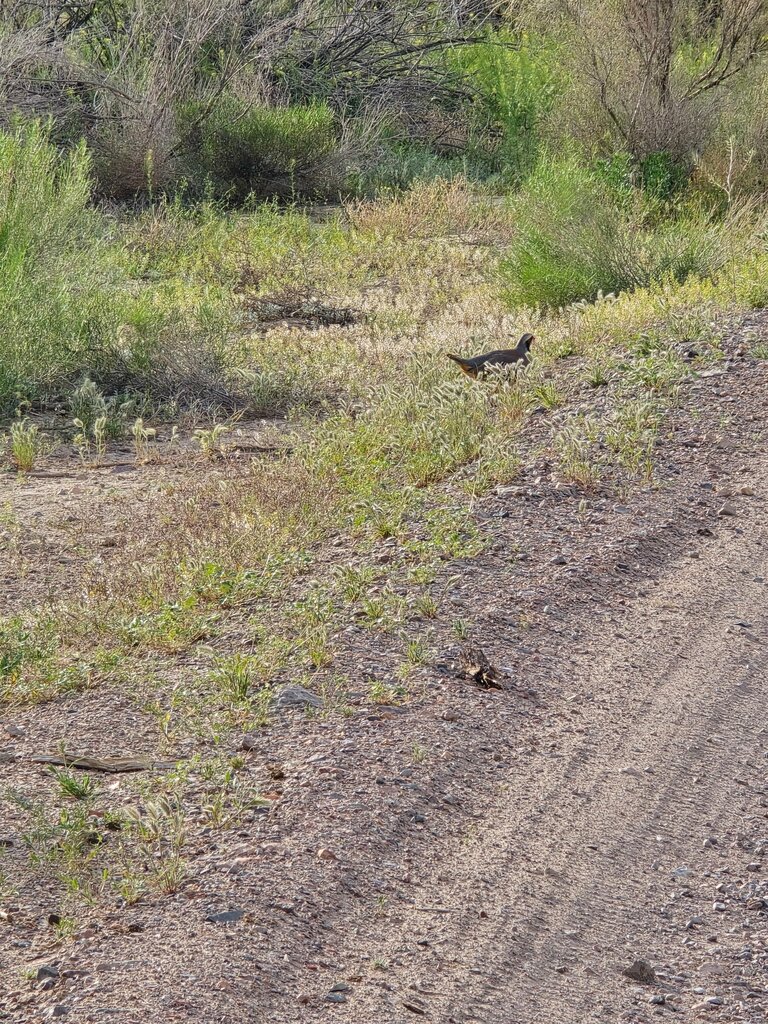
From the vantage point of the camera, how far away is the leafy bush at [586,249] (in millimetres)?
9664

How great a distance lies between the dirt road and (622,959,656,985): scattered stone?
0.02 metres

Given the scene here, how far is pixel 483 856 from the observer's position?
3105mm

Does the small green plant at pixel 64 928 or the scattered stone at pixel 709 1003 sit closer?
the scattered stone at pixel 709 1003

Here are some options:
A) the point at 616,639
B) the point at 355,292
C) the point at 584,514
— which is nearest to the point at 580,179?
the point at 355,292

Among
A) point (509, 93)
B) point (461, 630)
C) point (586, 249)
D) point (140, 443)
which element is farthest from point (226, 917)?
point (509, 93)

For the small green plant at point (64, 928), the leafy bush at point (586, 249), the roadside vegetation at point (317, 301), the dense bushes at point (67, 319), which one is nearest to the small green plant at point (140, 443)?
the roadside vegetation at point (317, 301)

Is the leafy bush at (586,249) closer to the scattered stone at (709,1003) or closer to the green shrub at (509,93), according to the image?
the green shrub at (509,93)

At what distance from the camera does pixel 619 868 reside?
3.10 meters

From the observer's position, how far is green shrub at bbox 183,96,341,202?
1502 centimetres

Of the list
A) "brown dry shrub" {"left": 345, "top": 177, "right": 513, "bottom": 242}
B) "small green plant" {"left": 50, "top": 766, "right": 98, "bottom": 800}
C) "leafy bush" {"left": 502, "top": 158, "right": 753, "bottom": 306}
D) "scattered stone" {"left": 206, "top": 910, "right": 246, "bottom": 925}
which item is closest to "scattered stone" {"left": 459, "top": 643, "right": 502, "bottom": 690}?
"small green plant" {"left": 50, "top": 766, "right": 98, "bottom": 800}

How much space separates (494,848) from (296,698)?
0.92 m

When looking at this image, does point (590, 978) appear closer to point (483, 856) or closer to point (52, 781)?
point (483, 856)

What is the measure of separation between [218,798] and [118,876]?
353mm

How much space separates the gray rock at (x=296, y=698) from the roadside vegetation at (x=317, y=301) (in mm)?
47
